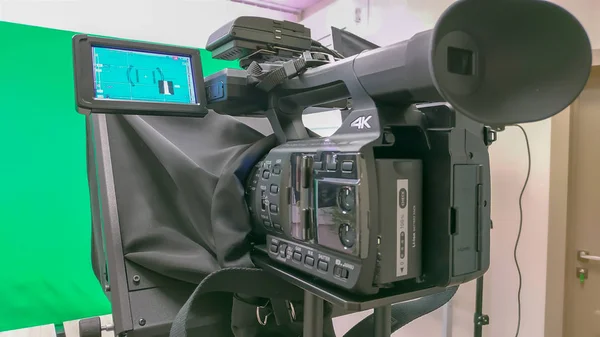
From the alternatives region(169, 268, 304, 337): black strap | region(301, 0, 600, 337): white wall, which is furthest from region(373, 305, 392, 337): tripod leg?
region(301, 0, 600, 337): white wall

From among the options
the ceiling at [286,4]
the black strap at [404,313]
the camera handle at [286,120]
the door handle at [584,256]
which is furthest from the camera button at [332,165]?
the ceiling at [286,4]

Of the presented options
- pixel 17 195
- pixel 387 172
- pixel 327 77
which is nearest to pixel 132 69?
pixel 327 77

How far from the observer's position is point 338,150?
17.8 inches

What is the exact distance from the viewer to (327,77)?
54 centimetres

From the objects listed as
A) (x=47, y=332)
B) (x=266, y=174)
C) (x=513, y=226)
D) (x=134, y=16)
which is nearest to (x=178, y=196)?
(x=266, y=174)

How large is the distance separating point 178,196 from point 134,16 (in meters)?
1.72

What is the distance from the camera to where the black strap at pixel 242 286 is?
560mm

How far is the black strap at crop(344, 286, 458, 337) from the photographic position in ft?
2.25

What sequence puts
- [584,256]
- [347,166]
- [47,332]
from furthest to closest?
[584,256] < [47,332] < [347,166]

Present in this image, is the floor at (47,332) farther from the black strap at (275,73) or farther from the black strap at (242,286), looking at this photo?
the black strap at (275,73)

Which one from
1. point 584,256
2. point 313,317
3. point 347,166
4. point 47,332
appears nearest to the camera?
point 347,166

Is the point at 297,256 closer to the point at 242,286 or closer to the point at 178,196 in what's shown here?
the point at 242,286

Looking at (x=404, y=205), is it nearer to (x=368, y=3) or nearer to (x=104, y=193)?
(x=104, y=193)

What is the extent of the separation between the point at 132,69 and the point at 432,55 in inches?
20.5
